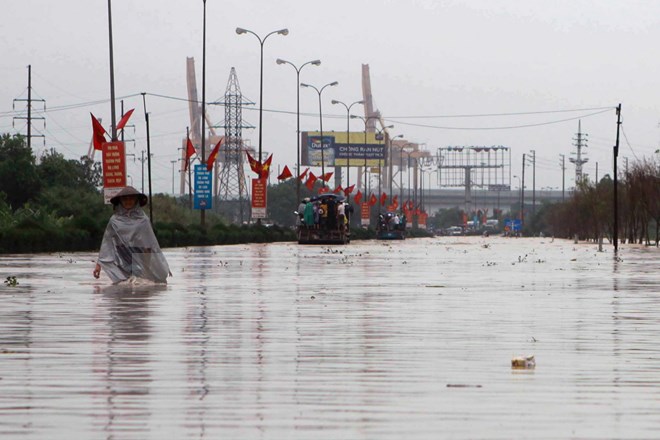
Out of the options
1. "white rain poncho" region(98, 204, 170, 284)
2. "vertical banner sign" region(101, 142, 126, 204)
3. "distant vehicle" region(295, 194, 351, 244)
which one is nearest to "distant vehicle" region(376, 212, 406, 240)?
"distant vehicle" region(295, 194, 351, 244)

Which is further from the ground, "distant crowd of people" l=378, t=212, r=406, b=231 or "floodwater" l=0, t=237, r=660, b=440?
"distant crowd of people" l=378, t=212, r=406, b=231

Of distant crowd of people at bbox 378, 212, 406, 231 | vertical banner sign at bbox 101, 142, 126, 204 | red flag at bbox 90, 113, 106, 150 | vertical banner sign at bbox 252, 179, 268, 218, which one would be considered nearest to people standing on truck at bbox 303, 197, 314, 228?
vertical banner sign at bbox 252, 179, 268, 218

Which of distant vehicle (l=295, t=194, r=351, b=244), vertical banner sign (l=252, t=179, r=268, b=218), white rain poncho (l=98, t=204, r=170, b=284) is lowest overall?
white rain poncho (l=98, t=204, r=170, b=284)

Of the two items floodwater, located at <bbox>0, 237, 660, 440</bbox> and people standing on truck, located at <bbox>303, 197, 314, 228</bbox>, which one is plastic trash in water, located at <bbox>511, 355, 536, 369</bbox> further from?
people standing on truck, located at <bbox>303, 197, 314, 228</bbox>

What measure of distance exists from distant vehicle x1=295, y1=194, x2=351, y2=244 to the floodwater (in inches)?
2105

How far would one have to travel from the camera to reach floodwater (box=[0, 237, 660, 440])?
8.14 metres

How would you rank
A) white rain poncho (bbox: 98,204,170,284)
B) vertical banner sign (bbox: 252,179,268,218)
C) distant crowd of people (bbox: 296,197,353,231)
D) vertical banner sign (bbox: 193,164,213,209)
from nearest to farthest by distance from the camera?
white rain poncho (bbox: 98,204,170,284) < vertical banner sign (bbox: 193,164,213,209) < distant crowd of people (bbox: 296,197,353,231) < vertical banner sign (bbox: 252,179,268,218)

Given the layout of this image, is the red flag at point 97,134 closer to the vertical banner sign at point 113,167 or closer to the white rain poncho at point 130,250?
the vertical banner sign at point 113,167

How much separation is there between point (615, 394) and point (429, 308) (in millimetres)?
9312

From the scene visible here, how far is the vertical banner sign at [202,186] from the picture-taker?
71.2 meters

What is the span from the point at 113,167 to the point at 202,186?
25257 mm

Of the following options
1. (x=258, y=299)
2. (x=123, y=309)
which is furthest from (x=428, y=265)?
(x=123, y=309)

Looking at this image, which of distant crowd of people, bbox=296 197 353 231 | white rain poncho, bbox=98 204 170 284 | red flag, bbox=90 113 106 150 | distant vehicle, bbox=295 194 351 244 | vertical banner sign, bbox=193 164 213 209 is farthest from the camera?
distant vehicle, bbox=295 194 351 244

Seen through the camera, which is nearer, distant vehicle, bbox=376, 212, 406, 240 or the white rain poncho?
the white rain poncho
